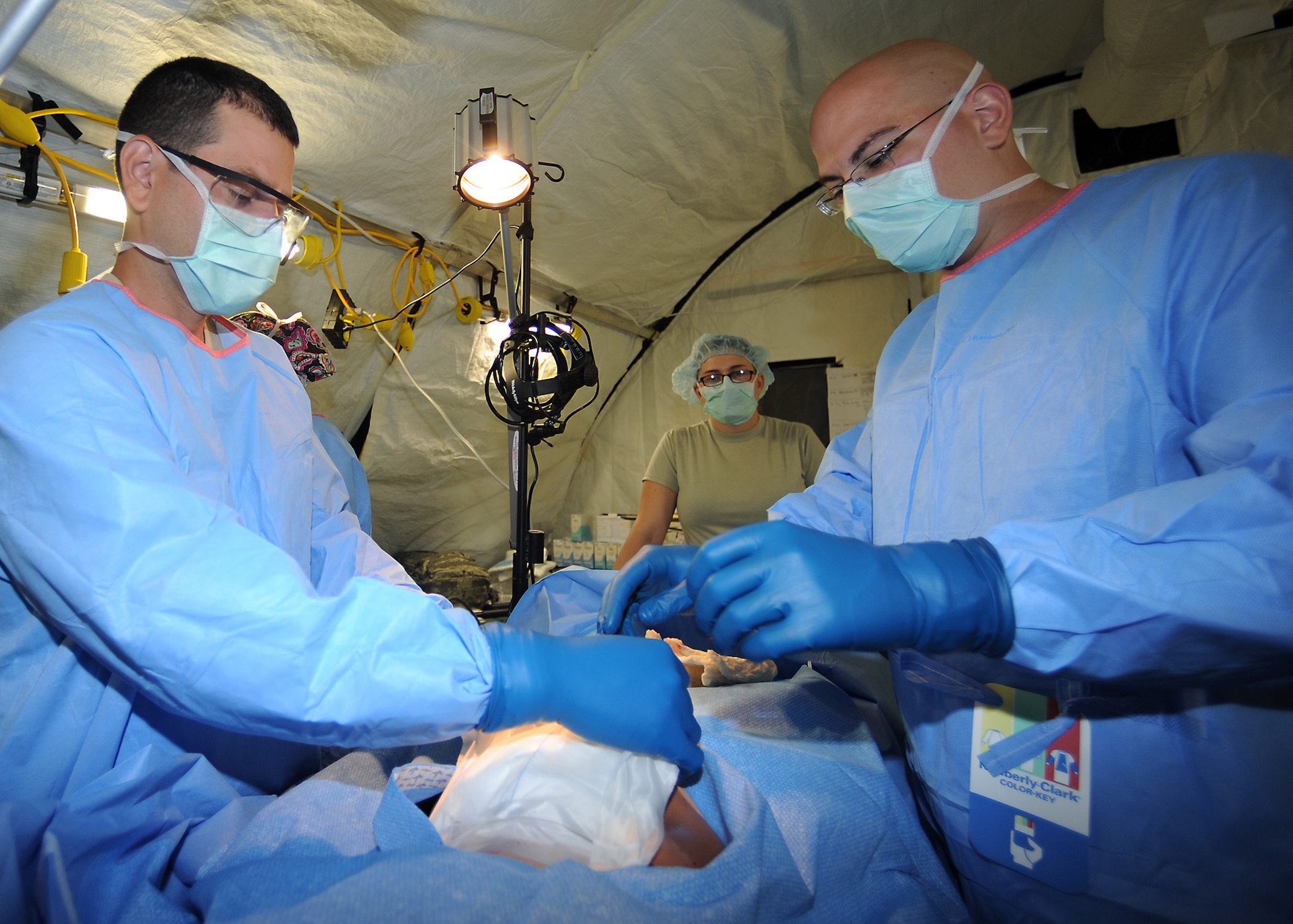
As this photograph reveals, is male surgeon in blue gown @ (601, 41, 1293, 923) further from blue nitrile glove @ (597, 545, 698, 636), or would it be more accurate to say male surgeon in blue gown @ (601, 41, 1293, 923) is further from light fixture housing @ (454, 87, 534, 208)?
light fixture housing @ (454, 87, 534, 208)

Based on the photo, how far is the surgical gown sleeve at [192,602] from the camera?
24.5 inches

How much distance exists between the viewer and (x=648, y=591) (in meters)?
1.20

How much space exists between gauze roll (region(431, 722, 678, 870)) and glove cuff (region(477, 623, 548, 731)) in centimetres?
12

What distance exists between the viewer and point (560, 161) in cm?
244

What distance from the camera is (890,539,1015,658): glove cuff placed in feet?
2.14

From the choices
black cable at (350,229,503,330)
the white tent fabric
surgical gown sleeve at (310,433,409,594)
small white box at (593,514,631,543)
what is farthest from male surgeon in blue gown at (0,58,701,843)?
small white box at (593,514,631,543)

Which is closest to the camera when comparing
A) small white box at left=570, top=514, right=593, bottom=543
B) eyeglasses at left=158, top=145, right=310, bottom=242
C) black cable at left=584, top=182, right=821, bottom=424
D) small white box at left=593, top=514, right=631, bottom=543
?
eyeglasses at left=158, top=145, right=310, bottom=242

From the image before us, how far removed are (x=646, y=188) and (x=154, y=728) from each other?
2657 millimetres

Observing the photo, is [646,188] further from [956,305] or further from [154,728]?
[154,728]

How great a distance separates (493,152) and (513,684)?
4.72 ft

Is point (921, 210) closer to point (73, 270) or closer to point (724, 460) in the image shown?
point (724, 460)

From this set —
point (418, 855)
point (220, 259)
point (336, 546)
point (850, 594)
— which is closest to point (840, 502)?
point (850, 594)

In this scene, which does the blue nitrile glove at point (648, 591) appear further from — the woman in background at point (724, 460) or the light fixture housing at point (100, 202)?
the light fixture housing at point (100, 202)

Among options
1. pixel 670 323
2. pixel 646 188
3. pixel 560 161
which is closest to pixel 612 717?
pixel 560 161
